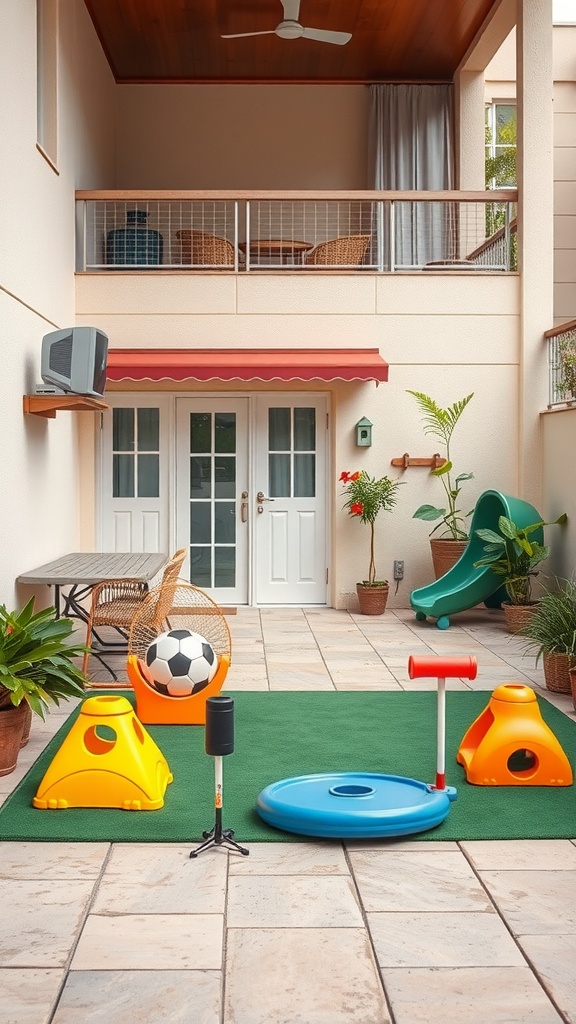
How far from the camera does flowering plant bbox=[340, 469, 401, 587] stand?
10.3 m

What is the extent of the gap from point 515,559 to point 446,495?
1.46 metres

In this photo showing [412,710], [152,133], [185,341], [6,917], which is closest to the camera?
[6,917]

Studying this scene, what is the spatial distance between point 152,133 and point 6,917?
36.5 ft

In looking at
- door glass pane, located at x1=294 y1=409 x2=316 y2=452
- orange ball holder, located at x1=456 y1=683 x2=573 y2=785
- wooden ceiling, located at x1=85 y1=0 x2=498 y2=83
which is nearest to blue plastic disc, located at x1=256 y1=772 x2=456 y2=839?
orange ball holder, located at x1=456 y1=683 x2=573 y2=785

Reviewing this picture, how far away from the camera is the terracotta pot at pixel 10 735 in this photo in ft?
16.7

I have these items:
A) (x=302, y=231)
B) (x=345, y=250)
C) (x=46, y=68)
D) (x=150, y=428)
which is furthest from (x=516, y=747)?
(x=302, y=231)

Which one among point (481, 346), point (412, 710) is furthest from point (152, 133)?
point (412, 710)

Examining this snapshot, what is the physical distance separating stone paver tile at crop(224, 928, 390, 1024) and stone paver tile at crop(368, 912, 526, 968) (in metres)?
0.08

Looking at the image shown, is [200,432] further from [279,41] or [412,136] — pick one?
[412,136]

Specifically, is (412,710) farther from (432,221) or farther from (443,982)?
(432,221)

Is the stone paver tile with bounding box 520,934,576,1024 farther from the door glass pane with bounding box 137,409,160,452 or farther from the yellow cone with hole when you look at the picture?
the door glass pane with bounding box 137,409,160,452

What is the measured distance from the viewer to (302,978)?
3.09 m

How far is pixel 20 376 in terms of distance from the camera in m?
7.69

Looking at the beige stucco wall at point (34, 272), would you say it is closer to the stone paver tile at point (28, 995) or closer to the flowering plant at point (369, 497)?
the flowering plant at point (369, 497)
